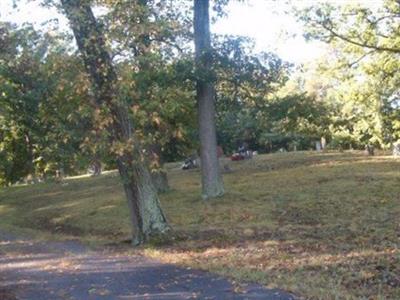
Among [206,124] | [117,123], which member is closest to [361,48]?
[206,124]

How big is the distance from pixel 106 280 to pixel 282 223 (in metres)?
6.45

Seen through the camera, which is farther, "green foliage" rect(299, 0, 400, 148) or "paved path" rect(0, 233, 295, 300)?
"green foliage" rect(299, 0, 400, 148)

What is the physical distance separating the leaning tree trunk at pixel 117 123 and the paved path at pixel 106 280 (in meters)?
1.22

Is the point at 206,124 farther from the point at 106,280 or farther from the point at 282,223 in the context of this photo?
the point at 106,280

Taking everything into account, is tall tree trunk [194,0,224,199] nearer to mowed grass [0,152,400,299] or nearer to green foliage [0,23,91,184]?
mowed grass [0,152,400,299]

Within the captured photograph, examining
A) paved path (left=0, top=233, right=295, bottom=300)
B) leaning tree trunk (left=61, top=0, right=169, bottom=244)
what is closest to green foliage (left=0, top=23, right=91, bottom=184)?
leaning tree trunk (left=61, top=0, right=169, bottom=244)

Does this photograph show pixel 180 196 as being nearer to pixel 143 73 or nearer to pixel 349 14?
pixel 143 73

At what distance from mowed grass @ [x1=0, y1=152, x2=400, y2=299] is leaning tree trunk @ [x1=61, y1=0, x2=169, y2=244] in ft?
3.06

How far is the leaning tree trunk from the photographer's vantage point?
12.3 metres

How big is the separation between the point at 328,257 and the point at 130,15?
6236 mm

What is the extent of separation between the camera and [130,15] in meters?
12.4

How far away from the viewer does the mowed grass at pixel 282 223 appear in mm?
9023

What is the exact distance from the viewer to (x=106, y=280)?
10.0 meters

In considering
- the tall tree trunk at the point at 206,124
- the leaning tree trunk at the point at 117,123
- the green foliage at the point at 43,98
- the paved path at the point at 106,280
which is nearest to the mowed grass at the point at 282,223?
the paved path at the point at 106,280
